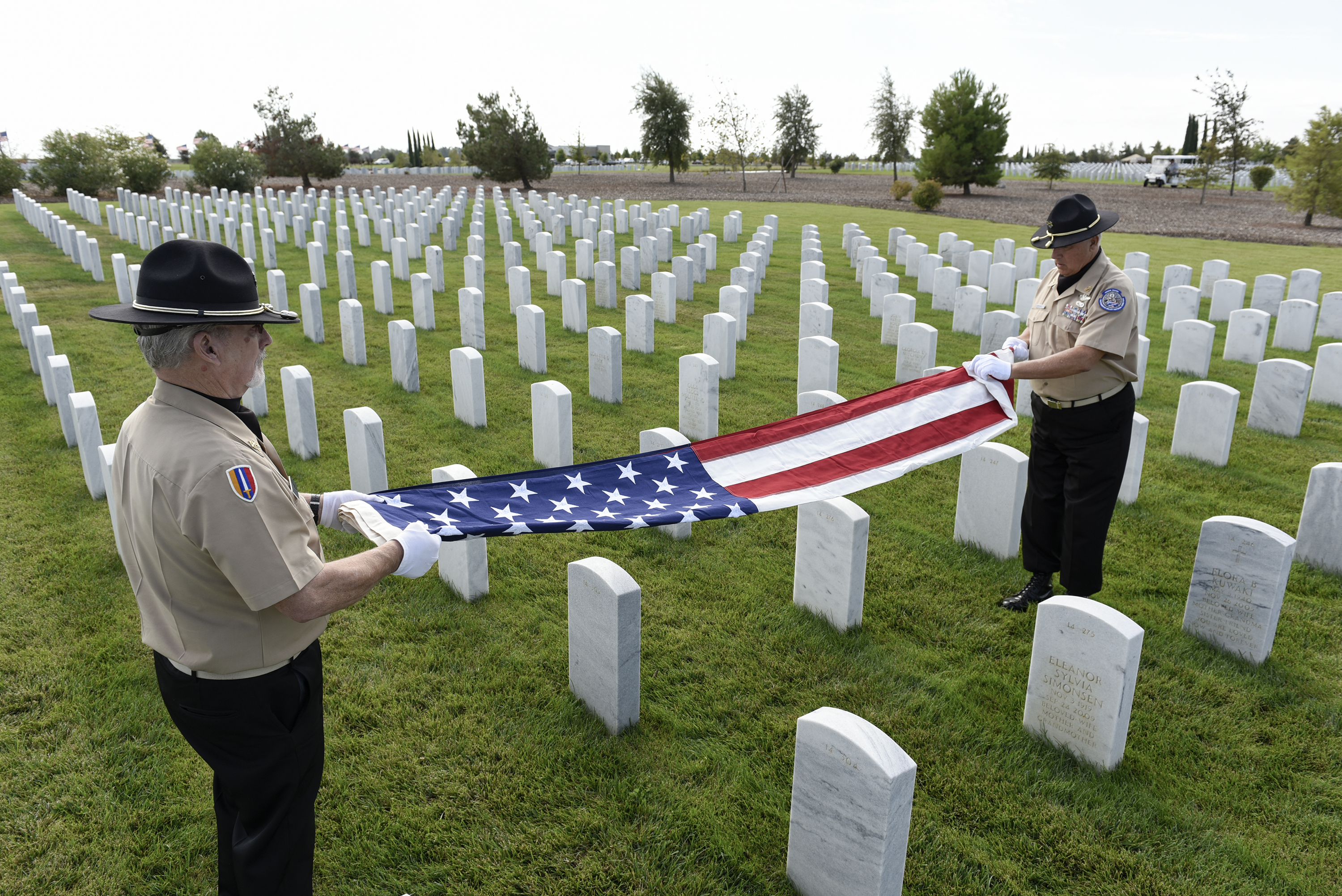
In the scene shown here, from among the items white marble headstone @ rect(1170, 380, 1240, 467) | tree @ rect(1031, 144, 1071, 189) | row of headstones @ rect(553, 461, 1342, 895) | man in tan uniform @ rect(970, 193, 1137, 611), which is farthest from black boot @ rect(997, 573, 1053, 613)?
tree @ rect(1031, 144, 1071, 189)

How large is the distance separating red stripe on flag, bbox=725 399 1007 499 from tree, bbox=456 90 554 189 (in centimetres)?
3329

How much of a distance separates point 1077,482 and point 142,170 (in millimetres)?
33707

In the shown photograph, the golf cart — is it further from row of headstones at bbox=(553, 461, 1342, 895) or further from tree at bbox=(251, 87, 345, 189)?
row of headstones at bbox=(553, 461, 1342, 895)

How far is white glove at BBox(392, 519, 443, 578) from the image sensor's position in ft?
7.64

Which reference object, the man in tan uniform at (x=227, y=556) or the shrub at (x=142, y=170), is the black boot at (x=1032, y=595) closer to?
the man in tan uniform at (x=227, y=556)

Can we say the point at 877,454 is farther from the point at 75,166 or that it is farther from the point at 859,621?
the point at 75,166

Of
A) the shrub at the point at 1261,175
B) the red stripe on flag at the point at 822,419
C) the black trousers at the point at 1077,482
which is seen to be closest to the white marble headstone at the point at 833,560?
the red stripe on flag at the point at 822,419

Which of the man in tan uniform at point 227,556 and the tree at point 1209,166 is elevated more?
the tree at point 1209,166

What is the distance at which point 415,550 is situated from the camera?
2.34 metres

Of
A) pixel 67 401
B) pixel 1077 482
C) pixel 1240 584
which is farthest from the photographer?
pixel 67 401

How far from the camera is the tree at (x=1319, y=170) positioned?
23031 mm

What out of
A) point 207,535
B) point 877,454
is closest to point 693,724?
point 877,454

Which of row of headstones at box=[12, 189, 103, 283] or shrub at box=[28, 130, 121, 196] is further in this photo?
shrub at box=[28, 130, 121, 196]

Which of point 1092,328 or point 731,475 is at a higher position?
point 1092,328
